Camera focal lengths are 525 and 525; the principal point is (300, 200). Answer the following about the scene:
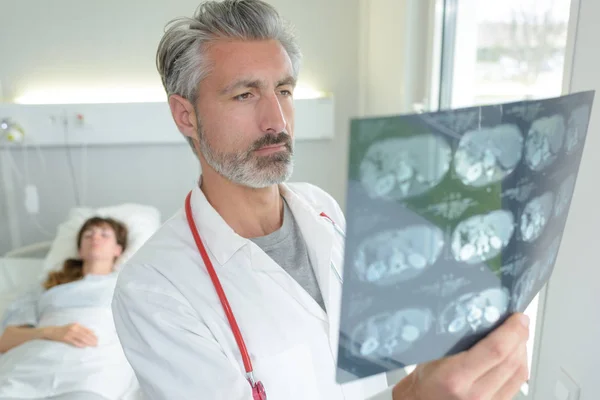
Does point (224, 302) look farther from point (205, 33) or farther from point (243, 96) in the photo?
point (205, 33)

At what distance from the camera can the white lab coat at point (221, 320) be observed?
0.97 m

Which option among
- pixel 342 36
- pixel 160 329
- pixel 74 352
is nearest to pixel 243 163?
pixel 160 329

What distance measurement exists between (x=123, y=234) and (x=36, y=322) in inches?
22.6

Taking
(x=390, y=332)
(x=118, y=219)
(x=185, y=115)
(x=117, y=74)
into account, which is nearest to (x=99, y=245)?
(x=118, y=219)

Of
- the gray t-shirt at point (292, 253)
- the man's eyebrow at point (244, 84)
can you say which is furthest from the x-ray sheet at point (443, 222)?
the man's eyebrow at point (244, 84)

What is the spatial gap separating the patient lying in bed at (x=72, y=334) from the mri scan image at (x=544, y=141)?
1686 millimetres

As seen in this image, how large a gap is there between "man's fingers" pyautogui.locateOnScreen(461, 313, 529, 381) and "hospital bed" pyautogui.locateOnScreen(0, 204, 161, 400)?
2273 millimetres

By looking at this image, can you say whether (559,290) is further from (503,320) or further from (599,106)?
(503,320)

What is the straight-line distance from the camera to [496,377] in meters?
0.65

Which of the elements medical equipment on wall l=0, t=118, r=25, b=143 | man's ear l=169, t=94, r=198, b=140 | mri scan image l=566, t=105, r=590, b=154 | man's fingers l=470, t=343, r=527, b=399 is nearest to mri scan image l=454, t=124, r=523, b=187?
mri scan image l=566, t=105, r=590, b=154

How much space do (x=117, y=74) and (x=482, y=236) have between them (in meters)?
2.77

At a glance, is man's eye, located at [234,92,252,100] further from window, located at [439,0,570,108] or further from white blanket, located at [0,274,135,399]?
white blanket, located at [0,274,135,399]

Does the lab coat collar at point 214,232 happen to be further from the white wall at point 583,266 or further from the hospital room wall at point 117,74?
the hospital room wall at point 117,74

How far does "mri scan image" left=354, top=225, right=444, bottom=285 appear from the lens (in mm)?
537
